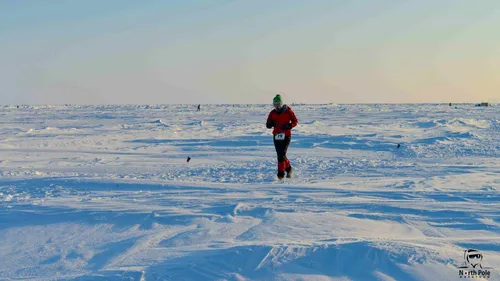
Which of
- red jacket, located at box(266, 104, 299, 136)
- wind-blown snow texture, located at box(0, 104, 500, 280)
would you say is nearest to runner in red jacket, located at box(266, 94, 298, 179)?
red jacket, located at box(266, 104, 299, 136)

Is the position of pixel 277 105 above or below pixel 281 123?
above

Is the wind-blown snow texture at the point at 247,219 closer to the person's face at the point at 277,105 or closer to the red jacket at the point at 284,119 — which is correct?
the red jacket at the point at 284,119

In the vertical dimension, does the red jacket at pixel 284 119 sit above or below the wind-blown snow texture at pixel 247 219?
above

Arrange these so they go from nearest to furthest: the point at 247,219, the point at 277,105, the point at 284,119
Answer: the point at 247,219
the point at 277,105
the point at 284,119

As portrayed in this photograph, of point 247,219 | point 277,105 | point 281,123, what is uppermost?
point 277,105

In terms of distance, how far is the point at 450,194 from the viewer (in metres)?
6.28

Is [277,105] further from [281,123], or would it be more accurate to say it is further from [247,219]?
[247,219]

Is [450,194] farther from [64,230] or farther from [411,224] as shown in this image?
[64,230]

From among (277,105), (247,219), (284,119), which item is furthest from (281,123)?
(247,219)

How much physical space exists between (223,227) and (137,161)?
6624mm

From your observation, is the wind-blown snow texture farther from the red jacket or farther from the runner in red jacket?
the red jacket

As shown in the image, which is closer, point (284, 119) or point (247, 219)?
point (247, 219)

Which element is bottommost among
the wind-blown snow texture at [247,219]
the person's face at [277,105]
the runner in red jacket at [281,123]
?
the wind-blown snow texture at [247,219]

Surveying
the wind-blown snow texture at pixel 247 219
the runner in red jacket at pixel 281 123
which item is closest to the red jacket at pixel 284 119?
the runner in red jacket at pixel 281 123
